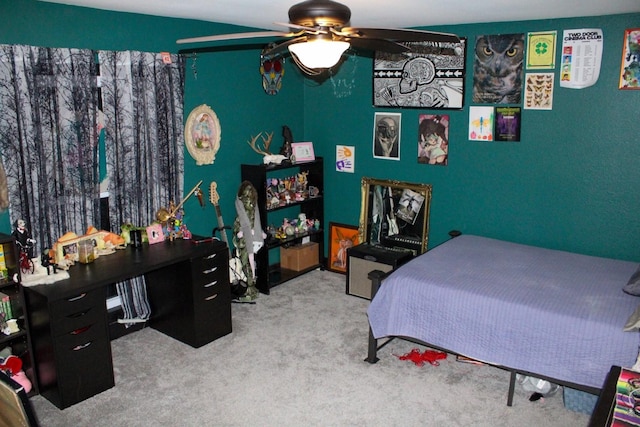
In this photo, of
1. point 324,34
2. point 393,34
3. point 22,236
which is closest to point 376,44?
point 393,34

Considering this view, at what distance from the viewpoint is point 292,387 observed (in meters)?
3.46

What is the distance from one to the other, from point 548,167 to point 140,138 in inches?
128

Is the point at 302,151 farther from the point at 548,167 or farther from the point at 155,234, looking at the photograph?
the point at 548,167

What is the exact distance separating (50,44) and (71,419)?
7.78 feet

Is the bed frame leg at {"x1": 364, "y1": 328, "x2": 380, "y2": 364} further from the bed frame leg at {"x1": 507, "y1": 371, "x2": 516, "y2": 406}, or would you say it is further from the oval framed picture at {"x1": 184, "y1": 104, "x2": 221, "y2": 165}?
the oval framed picture at {"x1": 184, "y1": 104, "x2": 221, "y2": 165}

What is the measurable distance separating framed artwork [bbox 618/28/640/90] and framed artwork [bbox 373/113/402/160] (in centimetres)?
187

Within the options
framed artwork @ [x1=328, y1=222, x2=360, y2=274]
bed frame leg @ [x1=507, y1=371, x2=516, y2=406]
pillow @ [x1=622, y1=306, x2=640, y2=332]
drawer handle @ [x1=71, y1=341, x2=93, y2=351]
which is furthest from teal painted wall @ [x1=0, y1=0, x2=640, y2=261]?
bed frame leg @ [x1=507, y1=371, x2=516, y2=406]

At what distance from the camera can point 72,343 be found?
322 cm

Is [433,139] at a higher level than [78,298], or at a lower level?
higher

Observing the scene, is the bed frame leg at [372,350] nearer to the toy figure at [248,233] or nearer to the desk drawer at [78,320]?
the toy figure at [248,233]

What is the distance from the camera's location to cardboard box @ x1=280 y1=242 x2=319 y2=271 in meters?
5.49

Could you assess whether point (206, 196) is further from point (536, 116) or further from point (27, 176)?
point (536, 116)

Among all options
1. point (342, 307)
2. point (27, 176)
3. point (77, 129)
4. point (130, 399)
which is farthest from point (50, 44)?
point (342, 307)

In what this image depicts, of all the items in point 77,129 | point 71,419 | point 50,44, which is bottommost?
point 71,419
